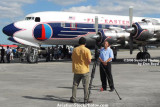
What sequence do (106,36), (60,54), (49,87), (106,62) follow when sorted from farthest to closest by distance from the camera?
(60,54), (106,36), (49,87), (106,62)

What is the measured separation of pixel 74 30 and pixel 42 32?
359cm

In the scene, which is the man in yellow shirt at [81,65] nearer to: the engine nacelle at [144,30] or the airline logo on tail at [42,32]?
the engine nacelle at [144,30]

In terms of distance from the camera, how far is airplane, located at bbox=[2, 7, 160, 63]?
2024cm

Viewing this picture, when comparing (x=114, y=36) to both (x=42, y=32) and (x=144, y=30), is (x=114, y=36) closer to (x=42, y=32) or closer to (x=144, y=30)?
(x=144, y=30)

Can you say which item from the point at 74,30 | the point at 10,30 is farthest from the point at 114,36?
the point at 10,30

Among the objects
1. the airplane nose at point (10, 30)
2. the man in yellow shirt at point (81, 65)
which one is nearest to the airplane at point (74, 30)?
the airplane nose at point (10, 30)

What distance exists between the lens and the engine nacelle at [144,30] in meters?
19.8

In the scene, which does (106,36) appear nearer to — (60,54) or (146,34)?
(146,34)

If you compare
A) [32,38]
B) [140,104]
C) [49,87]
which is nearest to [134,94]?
[140,104]

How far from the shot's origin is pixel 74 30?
25203 millimetres

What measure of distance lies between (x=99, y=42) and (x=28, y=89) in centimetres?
1361

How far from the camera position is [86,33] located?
1022 inches

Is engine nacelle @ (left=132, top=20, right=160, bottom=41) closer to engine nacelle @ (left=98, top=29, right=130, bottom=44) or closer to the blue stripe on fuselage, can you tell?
engine nacelle @ (left=98, top=29, right=130, bottom=44)

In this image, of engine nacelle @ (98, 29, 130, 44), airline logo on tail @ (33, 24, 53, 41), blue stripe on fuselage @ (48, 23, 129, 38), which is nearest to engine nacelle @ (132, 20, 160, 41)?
engine nacelle @ (98, 29, 130, 44)
